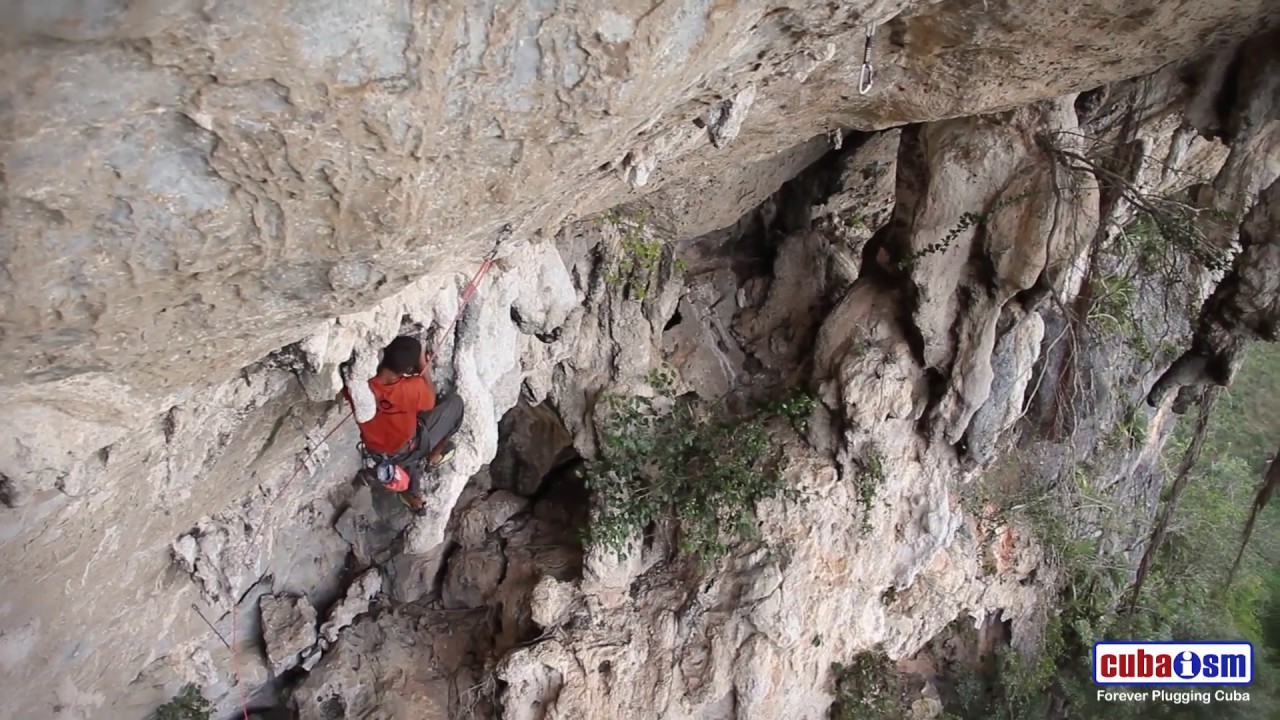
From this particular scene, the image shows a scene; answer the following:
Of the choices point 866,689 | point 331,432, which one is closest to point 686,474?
point 866,689

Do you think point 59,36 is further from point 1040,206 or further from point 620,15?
point 1040,206

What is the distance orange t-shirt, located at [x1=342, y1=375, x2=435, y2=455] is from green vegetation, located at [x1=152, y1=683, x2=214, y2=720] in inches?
124

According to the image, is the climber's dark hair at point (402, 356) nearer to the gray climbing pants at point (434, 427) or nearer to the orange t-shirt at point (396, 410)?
the orange t-shirt at point (396, 410)

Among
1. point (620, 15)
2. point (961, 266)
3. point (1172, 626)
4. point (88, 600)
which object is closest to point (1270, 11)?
point (961, 266)

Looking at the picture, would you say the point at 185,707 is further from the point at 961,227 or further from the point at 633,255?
the point at 961,227

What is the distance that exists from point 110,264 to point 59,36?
0.67 meters

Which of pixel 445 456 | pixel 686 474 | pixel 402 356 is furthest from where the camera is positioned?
pixel 686 474

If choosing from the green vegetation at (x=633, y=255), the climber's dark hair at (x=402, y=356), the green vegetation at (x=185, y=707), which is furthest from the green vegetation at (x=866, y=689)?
the green vegetation at (x=185, y=707)

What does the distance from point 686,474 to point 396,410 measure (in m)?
2.80

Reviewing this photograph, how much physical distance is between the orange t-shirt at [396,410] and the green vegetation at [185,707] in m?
3.16

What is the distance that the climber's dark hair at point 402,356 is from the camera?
372 cm

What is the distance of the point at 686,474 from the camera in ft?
20.4

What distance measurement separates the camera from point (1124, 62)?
13.5ft

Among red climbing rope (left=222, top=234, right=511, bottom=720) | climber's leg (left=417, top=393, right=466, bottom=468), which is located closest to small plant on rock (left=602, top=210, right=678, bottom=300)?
red climbing rope (left=222, top=234, right=511, bottom=720)
